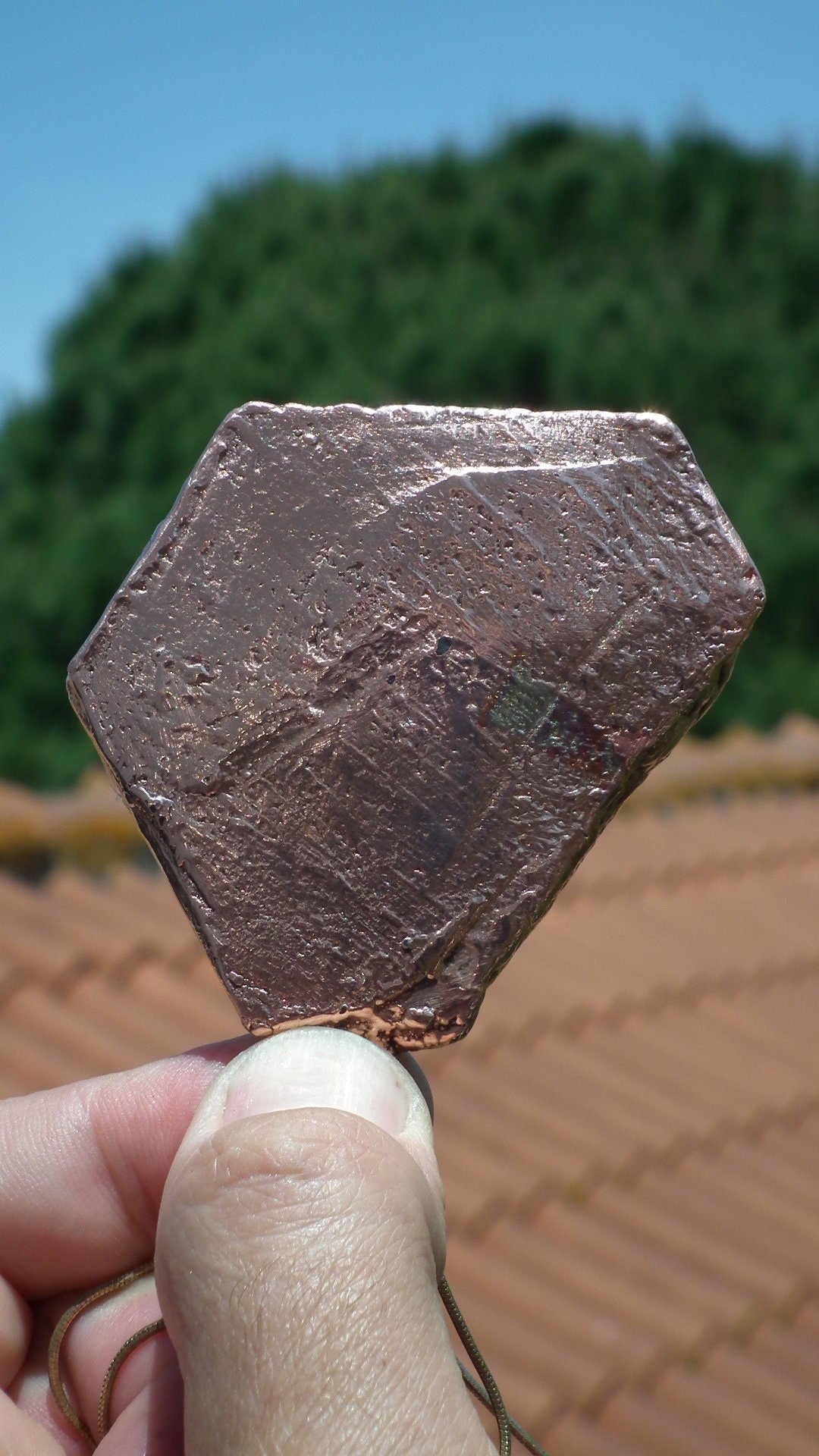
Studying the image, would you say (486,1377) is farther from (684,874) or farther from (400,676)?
Answer: (684,874)

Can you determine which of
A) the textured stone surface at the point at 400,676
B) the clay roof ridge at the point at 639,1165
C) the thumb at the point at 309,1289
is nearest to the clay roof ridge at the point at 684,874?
the clay roof ridge at the point at 639,1165

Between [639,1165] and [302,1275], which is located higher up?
[302,1275]

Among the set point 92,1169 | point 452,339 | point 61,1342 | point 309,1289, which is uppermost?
point 309,1289

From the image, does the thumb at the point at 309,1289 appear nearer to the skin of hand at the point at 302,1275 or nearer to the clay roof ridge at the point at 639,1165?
the skin of hand at the point at 302,1275

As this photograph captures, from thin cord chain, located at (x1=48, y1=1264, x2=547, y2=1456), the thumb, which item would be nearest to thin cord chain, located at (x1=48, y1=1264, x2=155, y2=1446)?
thin cord chain, located at (x1=48, y1=1264, x2=547, y2=1456)

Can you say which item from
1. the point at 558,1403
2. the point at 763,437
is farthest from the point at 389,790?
the point at 763,437

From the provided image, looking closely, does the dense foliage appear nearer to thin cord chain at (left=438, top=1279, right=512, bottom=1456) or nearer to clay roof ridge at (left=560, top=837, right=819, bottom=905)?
clay roof ridge at (left=560, top=837, right=819, bottom=905)

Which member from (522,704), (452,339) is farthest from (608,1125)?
(452,339)
